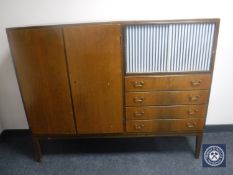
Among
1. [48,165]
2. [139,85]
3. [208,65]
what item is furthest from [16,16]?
[208,65]

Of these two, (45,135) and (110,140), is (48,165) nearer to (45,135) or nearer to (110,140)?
(45,135)

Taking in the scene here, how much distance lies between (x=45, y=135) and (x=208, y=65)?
5.00 ft

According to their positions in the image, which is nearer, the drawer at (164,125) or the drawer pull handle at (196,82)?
the drawer pull handle at (196,82)

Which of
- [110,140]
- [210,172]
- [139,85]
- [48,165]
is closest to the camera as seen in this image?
[139,85]

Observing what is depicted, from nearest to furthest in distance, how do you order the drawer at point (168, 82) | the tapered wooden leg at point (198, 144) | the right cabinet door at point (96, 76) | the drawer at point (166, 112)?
the right cabinet door at point (96, 76) < the drawer at point (168, 82) < the drawer at point (166, 112) < the tapered wooden leg at point (198, 144)

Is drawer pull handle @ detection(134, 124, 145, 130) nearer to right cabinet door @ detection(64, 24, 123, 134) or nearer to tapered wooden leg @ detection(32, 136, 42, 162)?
right cabinet door @ detection(64, 24, 123, 134)

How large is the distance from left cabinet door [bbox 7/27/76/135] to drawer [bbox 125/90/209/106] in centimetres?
55

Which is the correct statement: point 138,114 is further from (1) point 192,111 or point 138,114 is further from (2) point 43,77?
(2) point 43,77

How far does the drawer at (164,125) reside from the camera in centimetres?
179

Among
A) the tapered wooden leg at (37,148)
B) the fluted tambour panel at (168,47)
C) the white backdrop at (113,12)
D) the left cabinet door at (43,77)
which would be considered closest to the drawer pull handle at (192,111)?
the fluted tambour panel at (168,47)

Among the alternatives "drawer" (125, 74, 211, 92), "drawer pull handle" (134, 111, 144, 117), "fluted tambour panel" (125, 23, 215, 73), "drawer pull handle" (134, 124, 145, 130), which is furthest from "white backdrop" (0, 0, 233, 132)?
"drawer pull handle" (134, 124, 145, 130)

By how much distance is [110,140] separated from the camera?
222 cm

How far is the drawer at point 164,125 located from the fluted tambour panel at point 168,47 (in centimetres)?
46

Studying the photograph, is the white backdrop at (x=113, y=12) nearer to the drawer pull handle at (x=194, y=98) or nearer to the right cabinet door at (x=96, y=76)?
the right cabinet door at (x=96, y=76)
